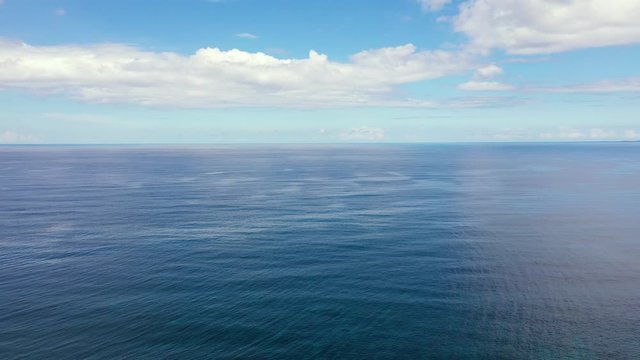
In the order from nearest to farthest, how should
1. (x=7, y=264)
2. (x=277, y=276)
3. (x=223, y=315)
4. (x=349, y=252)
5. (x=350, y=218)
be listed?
(x=223, y=315), (x=277, y=276), (x=7, y=264), (x=349, y=252), (x=350, y=218)

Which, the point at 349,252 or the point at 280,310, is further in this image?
the point at 349,252

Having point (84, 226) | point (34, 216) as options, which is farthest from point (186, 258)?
point (34, 216)

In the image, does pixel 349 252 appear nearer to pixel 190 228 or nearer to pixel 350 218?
pixel 350 218

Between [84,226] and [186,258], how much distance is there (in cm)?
4144

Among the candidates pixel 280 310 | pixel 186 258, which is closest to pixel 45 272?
pixel 186 258

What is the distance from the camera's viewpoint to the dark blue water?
56.3 metres

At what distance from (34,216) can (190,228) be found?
47870 millimetres

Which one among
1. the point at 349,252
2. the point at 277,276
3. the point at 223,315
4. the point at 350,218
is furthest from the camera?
the point at 350,218

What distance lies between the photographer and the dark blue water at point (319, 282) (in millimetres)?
56281

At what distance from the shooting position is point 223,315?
63406 mm

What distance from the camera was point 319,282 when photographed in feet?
246

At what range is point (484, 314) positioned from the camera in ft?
210

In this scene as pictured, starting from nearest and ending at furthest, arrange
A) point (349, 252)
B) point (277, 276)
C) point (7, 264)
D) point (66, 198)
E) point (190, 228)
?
point (277, 276)
point (7, 264)
point (349, 252)
point (190, 228)
point (66, 198)

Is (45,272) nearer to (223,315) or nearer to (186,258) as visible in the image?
(186,258)
